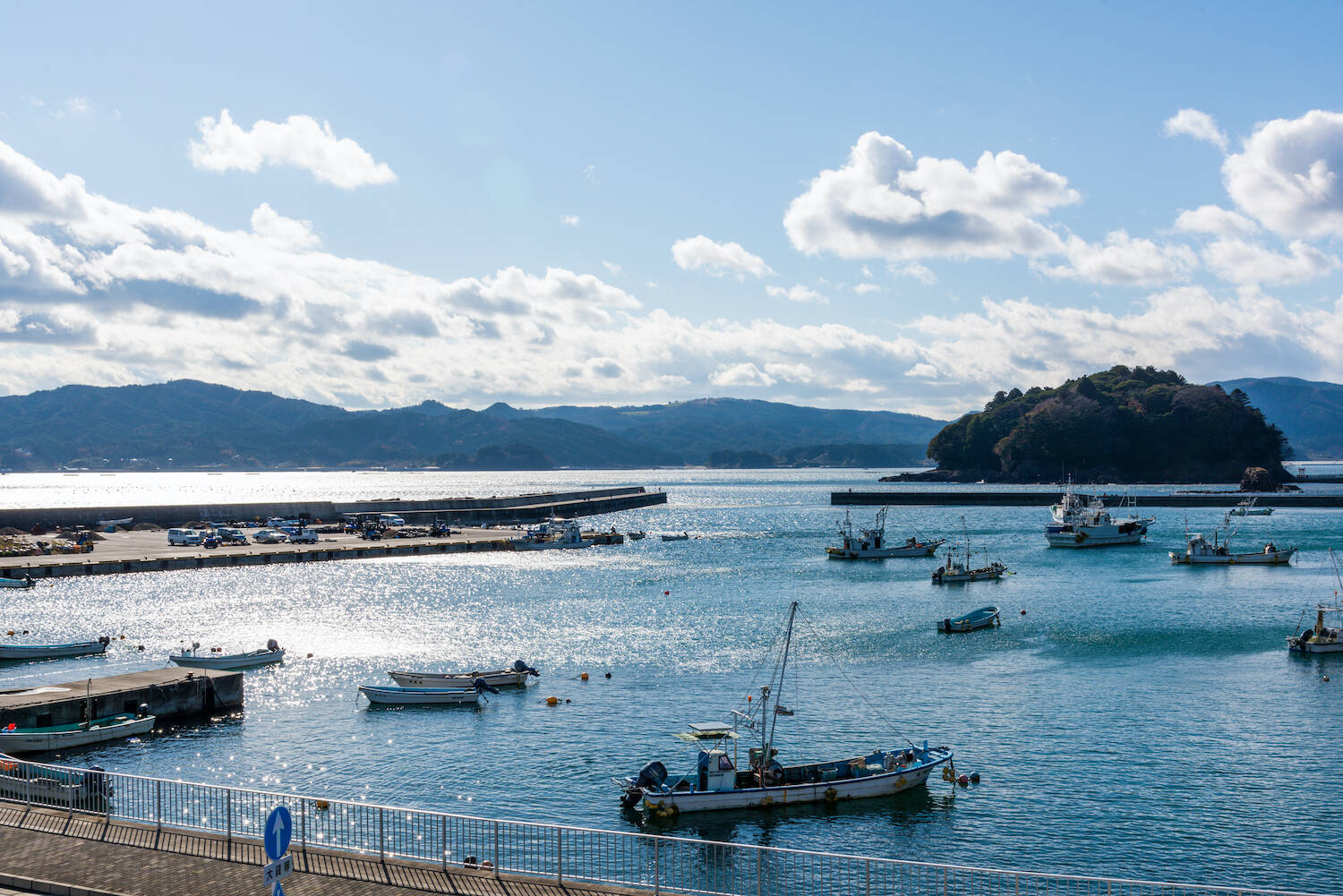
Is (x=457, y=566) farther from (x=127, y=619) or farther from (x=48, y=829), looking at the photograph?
(x=48, y=829)

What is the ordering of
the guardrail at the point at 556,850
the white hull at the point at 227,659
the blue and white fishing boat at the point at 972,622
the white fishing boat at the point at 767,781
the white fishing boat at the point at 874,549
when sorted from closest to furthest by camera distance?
the guardrail at the point at 556,850, the white fishing boat at the point at 767,781, the white hull at the point at 227,659, the blue and white fishing boat at the point at 972,622, the white fishing boat at the point at 874,549

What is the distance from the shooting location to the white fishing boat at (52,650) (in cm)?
5588

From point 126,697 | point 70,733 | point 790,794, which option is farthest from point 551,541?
point 790,794

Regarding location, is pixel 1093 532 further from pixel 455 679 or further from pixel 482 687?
pixel 455 679

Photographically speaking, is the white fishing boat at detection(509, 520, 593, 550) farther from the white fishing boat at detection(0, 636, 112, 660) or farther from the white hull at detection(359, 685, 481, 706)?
the white hull at detection(359, 685, 481, 706)

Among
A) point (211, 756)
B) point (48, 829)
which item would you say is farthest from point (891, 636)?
point (48, 829)

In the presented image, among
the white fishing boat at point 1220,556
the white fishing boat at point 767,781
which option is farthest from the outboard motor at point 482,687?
the white fishing boat at point 1220,556

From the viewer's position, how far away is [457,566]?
345ft

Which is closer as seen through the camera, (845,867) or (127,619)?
(845,867)

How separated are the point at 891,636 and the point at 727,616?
43.7 feet

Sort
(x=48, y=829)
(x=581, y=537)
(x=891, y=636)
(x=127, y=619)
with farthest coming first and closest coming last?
(x=581, y=537), (x=127, y=619), (x=891, y=636), (x=48, y=829)

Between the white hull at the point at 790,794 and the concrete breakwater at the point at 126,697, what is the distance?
23.2 metres

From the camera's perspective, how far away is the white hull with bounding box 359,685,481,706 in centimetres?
4566

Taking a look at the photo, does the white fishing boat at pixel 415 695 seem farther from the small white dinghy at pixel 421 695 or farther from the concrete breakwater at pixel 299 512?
the concrete breakwater at pixel 299 512
